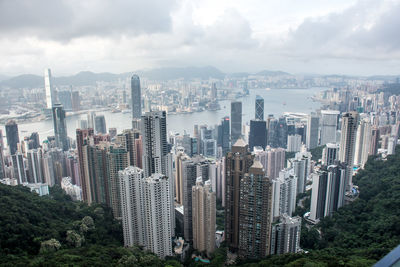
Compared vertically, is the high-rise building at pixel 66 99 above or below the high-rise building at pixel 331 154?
above

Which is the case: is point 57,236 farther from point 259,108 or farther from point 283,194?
point 259,108

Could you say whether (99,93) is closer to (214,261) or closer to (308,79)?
(214,261)

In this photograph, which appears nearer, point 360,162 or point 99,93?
point 360,162

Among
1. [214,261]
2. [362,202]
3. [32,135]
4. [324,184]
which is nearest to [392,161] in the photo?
[362,202]

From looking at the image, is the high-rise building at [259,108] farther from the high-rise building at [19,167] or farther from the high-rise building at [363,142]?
the high-rise building at [19,167]

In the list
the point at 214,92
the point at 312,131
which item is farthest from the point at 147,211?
the point at 214,92

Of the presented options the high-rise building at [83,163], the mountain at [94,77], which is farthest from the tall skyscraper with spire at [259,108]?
the high-rise building at [83,163]

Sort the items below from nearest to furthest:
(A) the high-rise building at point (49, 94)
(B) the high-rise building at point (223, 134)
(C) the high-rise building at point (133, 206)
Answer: (C) the high-rise building at point (133, 206) → (A) the high-rise building at point (49, 94) → (B) the high-rise building at point (223, 134)
